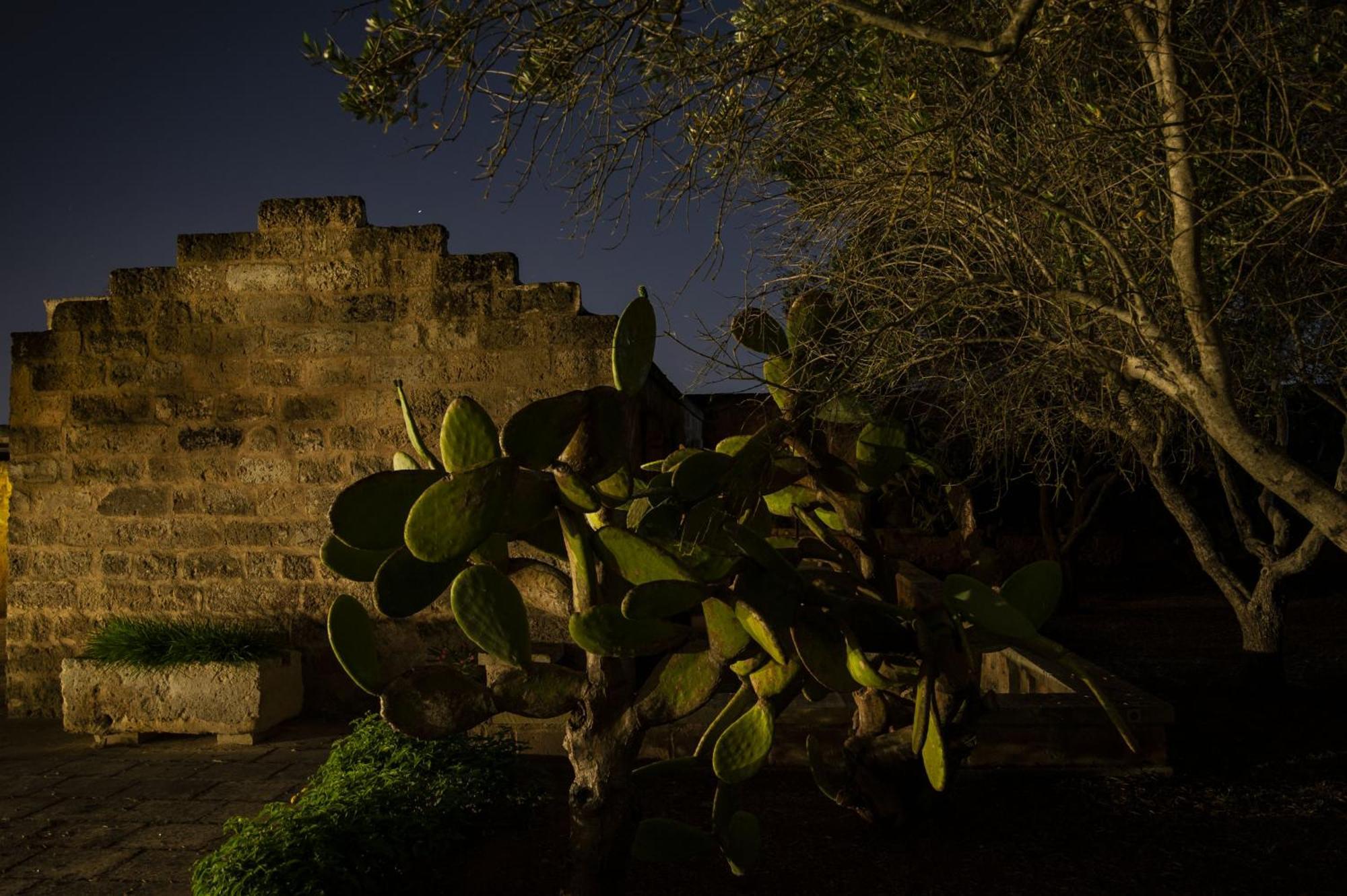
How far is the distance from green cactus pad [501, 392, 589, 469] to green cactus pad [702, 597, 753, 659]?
46 centimetres

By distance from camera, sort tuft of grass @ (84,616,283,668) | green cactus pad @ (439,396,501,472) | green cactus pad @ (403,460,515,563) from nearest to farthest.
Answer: green cactus pad @ (403,460,515,563) → green cactus pad @ (439,396,501,472) → tuft of grass @ (84,616,283,668)

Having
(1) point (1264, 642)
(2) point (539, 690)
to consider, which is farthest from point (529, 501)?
(1) point (1264, 642)

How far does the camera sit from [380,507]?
6.17 ft

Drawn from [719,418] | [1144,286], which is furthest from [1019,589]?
[719,418]

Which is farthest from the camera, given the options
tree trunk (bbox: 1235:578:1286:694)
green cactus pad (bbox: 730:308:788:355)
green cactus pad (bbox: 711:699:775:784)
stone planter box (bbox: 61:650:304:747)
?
tree trunk (bbox: 1235:578:1286:694)

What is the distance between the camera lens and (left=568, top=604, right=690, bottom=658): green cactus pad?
Answer: 6.34 feet

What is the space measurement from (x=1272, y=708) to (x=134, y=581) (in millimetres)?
6328

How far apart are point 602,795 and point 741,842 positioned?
419 millimetres

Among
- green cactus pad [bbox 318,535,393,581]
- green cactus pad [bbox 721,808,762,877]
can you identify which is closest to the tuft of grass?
green cactus pad [bbox 318,535,393,581]

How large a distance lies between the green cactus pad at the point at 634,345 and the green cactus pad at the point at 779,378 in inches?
26.2

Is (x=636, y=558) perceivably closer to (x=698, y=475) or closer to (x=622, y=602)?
(x=622, y=602)

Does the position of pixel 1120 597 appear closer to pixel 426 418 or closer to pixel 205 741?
pixel 426 418

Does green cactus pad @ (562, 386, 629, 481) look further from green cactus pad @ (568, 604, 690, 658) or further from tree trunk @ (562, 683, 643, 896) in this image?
tree trunk @ (562, 683, 643, 896)

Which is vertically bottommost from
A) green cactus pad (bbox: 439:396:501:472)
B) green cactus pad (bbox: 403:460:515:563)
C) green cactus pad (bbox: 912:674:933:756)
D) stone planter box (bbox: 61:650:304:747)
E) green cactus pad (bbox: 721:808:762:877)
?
green cactus pad (bbox: 721:808:762:877)
